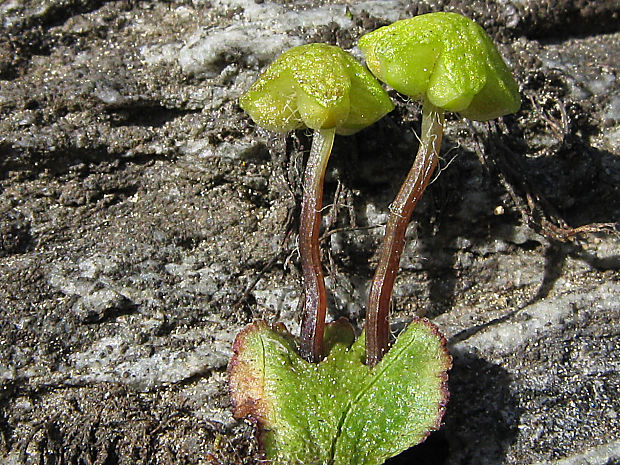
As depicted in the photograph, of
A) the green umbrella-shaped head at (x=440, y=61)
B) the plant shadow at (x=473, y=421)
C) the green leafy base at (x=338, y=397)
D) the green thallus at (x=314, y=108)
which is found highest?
the green umbrella-shaped head at (x=440, y=61)

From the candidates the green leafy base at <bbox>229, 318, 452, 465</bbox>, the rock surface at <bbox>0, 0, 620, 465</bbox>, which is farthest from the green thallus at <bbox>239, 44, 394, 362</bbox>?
the rock surface at <bbox>0, 0, 620, 465</bbox>

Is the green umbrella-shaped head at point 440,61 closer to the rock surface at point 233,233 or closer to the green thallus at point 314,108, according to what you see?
the green thallus at point 314,108

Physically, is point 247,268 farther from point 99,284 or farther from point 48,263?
point 48,263

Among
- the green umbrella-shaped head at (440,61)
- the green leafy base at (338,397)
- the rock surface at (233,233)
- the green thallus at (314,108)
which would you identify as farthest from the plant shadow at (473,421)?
the green umbrella-shaped head at (440,61)

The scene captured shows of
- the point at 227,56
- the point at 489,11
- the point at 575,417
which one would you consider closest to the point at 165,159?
the point at 227,56

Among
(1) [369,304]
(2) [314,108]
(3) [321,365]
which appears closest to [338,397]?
(3) [321,365]

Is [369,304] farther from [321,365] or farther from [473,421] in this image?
[473,421]
